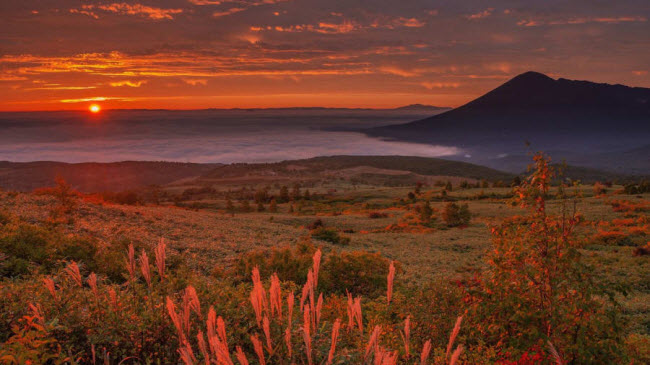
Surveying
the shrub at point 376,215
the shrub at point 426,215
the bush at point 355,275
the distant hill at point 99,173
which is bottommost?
the distant hill at point 99,173

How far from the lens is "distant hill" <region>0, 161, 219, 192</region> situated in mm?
144875

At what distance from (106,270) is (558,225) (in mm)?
10154

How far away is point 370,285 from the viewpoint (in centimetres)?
1320

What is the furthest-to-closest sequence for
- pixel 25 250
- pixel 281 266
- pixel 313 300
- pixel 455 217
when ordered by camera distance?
pixel 455 217
pixel 281 266
pixel 25 250
pixel 313 300

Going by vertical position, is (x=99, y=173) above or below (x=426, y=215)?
below

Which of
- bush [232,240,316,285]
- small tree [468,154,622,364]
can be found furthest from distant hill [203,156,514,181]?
small tree [468,154,622,364]

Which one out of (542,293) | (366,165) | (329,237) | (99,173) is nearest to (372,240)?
(329,237)

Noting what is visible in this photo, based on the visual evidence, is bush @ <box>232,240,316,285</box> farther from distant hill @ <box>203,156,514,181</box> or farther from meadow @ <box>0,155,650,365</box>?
distant hill @ <box>203,156,514,181</box>

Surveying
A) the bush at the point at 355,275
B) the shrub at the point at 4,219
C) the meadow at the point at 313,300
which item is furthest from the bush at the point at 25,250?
the bush at the point at 355,275

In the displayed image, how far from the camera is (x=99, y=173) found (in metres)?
164

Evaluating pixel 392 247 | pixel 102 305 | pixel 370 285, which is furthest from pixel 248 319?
pixel 392 247

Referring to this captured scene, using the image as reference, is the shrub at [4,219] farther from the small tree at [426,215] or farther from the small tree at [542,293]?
the small tree at [426,215]

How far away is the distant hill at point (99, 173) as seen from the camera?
14488 centimetres

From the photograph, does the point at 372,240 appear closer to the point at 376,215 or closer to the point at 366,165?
the point at 376,215
